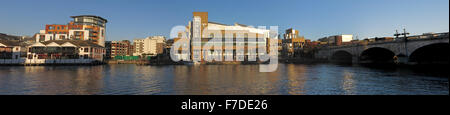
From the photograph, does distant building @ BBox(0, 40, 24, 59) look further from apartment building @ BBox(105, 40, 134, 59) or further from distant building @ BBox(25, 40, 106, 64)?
apartment building @ BBox(105, 40, 134, 59)

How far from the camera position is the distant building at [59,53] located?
7631cm

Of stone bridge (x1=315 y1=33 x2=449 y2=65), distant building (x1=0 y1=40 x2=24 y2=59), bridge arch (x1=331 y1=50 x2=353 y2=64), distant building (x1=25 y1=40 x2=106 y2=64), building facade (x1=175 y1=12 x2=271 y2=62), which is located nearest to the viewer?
stone bridge (x1=315 y1=33 x2=449 y2=65)

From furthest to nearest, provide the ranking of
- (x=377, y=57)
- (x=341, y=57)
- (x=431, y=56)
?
(x=341, y=57) < (x=377, y=57) < (x=431, y=56)

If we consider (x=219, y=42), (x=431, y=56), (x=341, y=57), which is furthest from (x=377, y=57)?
(x=219, y=42)

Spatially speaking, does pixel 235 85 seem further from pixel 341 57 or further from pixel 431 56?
pixel 341 57

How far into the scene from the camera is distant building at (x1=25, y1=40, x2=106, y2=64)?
76.3m

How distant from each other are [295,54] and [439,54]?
63.7 metres

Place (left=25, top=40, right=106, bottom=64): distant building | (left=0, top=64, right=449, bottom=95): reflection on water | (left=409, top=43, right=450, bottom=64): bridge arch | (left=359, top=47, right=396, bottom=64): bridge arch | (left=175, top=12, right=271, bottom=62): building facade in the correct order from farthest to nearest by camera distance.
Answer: (left=175, top=12, right=271, bottom=62): building facade < (left=25, top=40, right=106, bottom=64): distant building < (left=359, top=47, right=396, bottom=64): bridge arch < (left=409, top=43, right=450, bottom=64): bridge arch < (left=0, top=64, right=449, bottom=95): reflection on water

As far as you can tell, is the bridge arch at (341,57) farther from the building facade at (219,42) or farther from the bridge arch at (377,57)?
the building facade at (219,42)

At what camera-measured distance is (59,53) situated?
7912 cm

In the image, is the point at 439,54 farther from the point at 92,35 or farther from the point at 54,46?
the point at 92,35

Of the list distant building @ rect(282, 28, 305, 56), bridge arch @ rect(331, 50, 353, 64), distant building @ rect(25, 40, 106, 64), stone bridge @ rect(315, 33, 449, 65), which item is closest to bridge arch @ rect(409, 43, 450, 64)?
stone bridge @ rect(315, 33, 449, 65)

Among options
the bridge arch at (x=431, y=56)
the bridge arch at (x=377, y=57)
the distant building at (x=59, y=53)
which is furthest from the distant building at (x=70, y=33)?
the bridge arch at (x=431, y=56)
